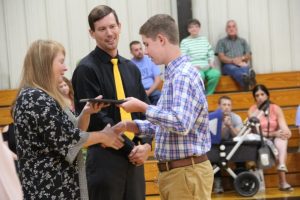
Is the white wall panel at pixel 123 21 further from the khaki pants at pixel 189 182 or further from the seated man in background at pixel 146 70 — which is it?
the khaki pants at pixel 189 182

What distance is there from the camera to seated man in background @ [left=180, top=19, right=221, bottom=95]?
392 inches

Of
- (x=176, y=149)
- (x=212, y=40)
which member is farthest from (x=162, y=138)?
(x=212, y=40)

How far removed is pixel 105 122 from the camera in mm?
3867

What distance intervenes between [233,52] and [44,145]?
7.41 meters

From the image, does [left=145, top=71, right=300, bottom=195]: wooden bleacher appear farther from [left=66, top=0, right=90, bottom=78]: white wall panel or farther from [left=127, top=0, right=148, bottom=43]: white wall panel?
[left=66, top=0, right=90, bottom=78]: white wall panel

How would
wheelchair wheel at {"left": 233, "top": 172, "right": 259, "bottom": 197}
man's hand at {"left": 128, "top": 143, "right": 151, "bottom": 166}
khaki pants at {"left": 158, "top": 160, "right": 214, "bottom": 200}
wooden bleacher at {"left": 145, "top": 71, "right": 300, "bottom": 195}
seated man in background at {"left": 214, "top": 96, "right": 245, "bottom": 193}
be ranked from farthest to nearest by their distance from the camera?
wooden bleacher at {"left": 145, "top": 71, "right": 300, "bottom": 195} < seated man in background at {"left": 214, "top": 96, "right": 245, "bottom": 193} < wheelchair wheel at {"left": 233, "top": 172, "right": 259, "bottom": 197} < man's hand at {"left": 128, "top": 143, "right": 151, "bottom": 166} < khaki pants at {"left": 158, "top": 160, "right": 214, "bottom": 200}

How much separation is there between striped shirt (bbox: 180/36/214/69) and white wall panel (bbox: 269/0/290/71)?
126 cm

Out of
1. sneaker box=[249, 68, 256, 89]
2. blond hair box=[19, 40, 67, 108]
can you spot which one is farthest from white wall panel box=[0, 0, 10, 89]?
blond hair box=[19, 40, 67, 108]

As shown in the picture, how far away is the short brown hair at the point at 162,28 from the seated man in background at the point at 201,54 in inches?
256

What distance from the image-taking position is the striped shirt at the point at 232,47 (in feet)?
33.7

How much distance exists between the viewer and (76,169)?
3363mm

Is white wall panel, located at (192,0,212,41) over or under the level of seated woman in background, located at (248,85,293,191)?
over

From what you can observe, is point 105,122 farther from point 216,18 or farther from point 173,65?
point 216,18

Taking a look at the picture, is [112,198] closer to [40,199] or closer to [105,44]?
[40,199]
